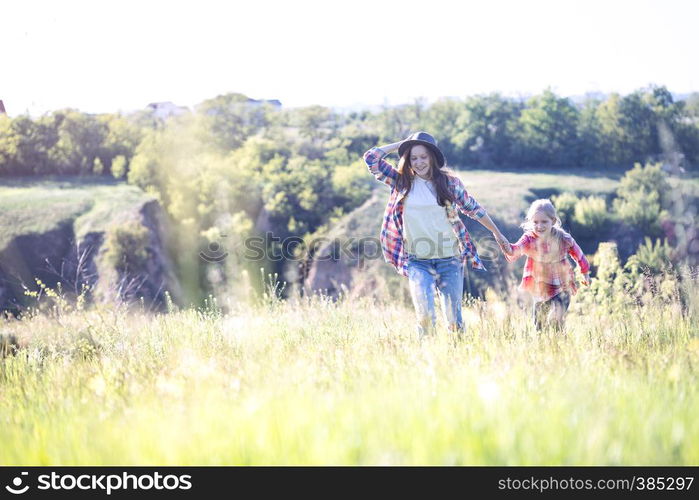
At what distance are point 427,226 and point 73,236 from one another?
19835mm

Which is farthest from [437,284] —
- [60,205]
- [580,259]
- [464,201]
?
[60,205]

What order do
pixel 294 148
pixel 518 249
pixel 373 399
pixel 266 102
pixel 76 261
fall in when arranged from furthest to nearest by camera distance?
pixel 266 102
pixel 294 148
pixel 76 261
pixel 518 249
pixel 373 399

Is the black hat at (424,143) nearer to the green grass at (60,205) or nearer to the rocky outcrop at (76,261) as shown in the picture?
the rocky outcrop at (76,261)

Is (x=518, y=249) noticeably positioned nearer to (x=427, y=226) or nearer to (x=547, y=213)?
(x=547, y=213)

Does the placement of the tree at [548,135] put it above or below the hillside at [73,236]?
above

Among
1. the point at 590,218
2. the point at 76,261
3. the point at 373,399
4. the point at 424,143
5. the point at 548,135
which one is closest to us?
the point at 373,399

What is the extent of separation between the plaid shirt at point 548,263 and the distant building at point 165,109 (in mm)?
38403

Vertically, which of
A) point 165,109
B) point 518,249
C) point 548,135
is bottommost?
point 518,249

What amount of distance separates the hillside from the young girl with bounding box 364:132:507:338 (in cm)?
1476

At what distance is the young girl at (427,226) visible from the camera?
477cm

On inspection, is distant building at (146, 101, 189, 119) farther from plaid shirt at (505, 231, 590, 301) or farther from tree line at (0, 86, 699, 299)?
plaid shirt at (505, 231, 590, 301)

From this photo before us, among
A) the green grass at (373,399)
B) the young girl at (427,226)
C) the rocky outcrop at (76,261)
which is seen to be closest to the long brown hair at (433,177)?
the young girl at (427,226)

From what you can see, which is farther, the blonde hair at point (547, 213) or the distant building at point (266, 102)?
the distant building at point (266, 102)

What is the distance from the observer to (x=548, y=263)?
493 centimetres
